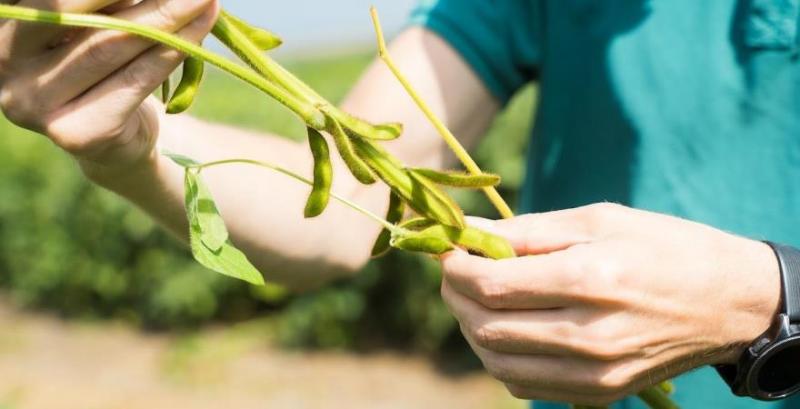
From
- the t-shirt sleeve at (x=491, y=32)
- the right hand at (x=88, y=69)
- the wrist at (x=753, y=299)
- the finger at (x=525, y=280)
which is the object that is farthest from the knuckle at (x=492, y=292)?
the t-shirt sleeve at (x=491, y=32)

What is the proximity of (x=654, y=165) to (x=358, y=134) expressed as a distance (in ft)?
2.03

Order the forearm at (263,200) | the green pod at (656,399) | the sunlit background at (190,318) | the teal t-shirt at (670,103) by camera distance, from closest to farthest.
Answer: the green pod at (656,399)
the forearm at (263,200)
the teal t-shirt at (670,103)
the sunlit background at (190,318)

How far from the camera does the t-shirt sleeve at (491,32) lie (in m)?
1.47

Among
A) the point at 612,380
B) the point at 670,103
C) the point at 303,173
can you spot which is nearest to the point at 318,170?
the point at 612,380

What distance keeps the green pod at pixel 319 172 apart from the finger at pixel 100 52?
0.15 m

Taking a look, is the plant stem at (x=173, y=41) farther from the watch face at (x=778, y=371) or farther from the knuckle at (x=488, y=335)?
the watch face at (x=778, y=371)

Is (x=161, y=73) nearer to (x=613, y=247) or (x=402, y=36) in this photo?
(x=613, y=247)

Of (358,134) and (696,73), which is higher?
(358,134)

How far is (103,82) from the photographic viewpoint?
872 mm

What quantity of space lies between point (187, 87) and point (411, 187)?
0.21 m

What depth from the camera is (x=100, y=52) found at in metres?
0.85

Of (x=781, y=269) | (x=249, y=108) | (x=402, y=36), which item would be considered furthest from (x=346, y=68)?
(x=781, y=269)

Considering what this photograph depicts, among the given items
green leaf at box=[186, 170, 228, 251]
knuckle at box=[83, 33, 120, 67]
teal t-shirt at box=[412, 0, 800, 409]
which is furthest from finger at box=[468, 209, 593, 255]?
teal t-shirt at box=[412, 0, 800, 409]

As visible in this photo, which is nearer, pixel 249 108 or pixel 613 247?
pixel 613 247
